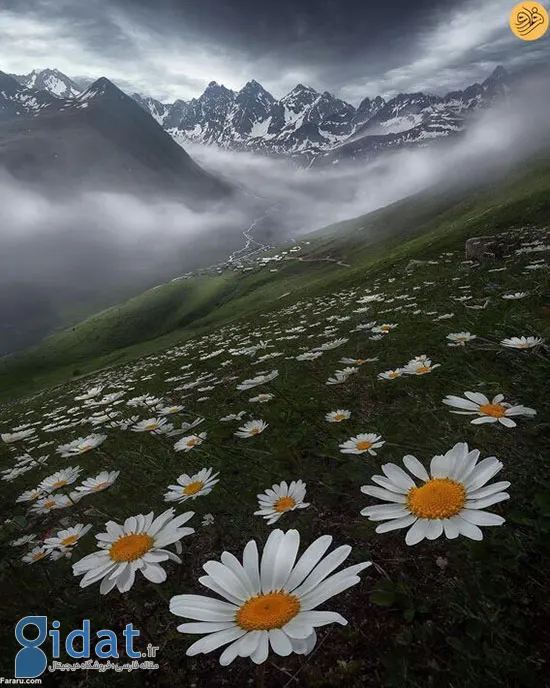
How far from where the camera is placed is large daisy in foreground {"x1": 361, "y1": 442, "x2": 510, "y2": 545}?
180cm

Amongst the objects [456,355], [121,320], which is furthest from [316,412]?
[121,320]

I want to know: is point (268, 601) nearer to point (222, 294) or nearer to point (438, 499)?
point (438, 499)

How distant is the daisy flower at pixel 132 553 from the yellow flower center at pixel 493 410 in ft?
6.55

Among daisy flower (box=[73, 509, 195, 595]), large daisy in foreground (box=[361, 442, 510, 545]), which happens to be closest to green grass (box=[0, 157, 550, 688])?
large daisy in foreground (box=[361, 442, 510, 545])

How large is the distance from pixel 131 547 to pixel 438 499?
1484mm

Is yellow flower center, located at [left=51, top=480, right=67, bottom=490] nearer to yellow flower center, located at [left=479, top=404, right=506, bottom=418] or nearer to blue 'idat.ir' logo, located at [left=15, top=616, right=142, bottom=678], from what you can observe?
blue 'idat.ir' logo, located at [left=15, top=616, right=142, bottom=678]

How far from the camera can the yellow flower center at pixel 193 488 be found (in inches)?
132

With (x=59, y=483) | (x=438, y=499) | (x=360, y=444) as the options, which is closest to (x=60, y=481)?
(x=59, y=483)

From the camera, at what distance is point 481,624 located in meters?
2.15

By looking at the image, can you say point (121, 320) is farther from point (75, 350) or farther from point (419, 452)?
point (419, 452)

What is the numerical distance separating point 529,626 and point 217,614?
5.43ft

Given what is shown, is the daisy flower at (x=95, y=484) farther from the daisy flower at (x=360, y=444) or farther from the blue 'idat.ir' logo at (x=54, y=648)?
the daisy flower at (x=360, y=444)

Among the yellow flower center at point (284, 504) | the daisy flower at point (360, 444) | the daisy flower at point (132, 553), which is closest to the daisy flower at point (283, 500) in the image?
the yellow flower center at point (284, 504)

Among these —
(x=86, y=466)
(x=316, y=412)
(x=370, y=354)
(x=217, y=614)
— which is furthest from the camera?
(x=370, y=354)
